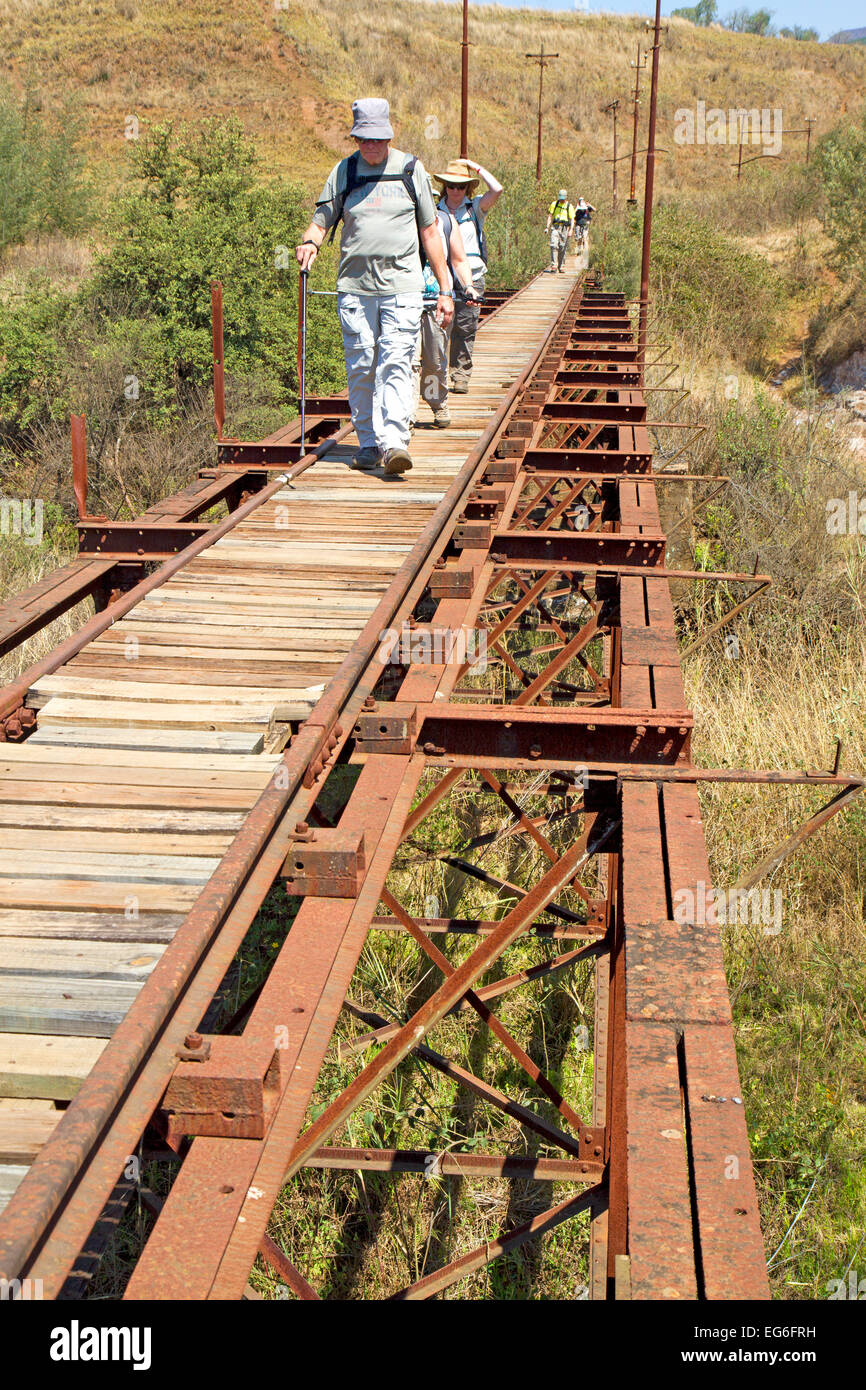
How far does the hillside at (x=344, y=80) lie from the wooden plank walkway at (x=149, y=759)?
80.4ft

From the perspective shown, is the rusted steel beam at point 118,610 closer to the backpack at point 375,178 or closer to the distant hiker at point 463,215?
the backpack at point 375,178

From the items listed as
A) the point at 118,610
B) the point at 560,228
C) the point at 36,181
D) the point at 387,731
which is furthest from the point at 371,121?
the point at 36,181

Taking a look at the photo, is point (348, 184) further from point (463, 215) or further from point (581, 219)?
point (581, 219)

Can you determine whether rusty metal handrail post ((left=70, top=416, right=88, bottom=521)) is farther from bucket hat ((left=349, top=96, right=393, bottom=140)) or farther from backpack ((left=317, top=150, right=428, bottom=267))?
bucket hat ((left=349, top=96, right=393, bottom=140))

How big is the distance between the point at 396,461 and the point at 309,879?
407 cm

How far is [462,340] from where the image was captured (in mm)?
9547

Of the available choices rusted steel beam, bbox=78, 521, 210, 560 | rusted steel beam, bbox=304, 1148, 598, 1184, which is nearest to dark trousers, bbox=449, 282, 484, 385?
rusted steel beam, bbox=78, 521, 210, 560

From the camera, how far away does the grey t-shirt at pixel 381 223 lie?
21.2 ft

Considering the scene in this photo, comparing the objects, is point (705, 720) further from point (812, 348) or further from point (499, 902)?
point (812, 348)

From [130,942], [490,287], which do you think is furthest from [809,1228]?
[490,287]

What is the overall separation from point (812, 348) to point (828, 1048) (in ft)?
75.4

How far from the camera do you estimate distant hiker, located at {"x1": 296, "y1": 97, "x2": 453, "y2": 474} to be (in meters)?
6.46

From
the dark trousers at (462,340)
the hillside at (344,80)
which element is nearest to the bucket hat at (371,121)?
the dark trousers at (462,340)

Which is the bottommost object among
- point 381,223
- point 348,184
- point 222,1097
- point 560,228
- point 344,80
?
point 222,1097
